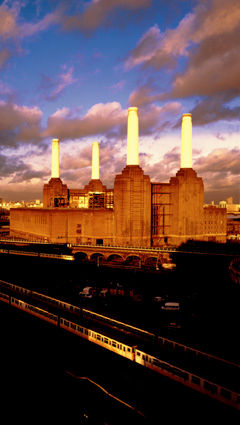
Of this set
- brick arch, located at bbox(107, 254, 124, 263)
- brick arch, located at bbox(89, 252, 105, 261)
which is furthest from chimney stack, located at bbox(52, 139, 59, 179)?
brick arch, located at bbox(107, 254, 124, 263)

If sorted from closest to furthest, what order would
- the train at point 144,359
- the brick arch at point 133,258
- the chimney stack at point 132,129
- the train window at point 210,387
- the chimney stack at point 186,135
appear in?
the train at point 144,359 → the train window at point 210,387 → the brick arch at point 133,258 → the chimney stack at point 132,129 → the chimney stack at point 186,135

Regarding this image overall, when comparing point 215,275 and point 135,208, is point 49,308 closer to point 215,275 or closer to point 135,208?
point 215,275

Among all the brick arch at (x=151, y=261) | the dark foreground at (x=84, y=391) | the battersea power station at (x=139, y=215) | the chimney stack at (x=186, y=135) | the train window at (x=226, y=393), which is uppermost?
the chimney stack at (x=186, y=135)

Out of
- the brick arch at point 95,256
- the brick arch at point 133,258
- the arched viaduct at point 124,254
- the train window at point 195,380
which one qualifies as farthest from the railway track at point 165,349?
the brick arch at point 95,256

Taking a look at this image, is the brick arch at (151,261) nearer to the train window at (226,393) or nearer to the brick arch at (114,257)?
the brick arch at (114,257)

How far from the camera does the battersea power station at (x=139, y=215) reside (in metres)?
81.4

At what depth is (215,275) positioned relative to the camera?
195 feet

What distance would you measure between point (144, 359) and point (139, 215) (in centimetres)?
6342

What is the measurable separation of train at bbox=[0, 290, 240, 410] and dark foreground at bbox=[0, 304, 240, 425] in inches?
20.0

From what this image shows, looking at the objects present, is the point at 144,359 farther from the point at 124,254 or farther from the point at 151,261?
the point at 124,254

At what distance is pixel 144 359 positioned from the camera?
19.0 metres

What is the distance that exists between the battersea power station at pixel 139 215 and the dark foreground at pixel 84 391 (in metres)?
57.8

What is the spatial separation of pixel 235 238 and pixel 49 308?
102 meters

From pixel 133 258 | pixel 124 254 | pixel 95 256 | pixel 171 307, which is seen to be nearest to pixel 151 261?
pixel 133 258
